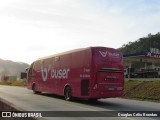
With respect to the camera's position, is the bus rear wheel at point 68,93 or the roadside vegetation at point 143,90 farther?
the roadside vegetation at point 143,90

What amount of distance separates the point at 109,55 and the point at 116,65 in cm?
80

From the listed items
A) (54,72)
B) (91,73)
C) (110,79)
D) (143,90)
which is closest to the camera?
(91,73)

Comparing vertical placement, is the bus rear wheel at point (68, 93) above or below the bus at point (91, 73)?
below

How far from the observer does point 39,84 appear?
1189 inches

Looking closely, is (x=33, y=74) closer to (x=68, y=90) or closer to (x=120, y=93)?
(x=68, y=90)

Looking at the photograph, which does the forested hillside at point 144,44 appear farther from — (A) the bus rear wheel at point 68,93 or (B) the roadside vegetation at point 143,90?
(A) the bus rear wheel at point 68,93

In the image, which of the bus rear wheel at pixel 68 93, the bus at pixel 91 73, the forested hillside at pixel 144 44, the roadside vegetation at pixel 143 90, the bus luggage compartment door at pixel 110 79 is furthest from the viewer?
the forested hillside at pixel 144 44

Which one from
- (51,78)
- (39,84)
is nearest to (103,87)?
(51,78)

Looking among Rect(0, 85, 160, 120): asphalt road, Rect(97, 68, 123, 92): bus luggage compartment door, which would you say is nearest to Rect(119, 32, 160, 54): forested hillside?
Rect(0, 85, 160, 120): asphalt road

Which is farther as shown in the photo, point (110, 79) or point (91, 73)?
point (110, 79)

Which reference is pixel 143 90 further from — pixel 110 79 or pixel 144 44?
pixel 144 44

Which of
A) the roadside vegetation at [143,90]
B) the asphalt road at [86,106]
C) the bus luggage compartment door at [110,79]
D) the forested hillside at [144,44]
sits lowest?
the asphalt road at [86,106]

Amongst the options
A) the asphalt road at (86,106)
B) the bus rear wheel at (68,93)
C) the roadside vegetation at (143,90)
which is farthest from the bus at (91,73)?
the roadside vegetation at (143,90)

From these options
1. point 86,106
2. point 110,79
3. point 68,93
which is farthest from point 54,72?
point 86,106
